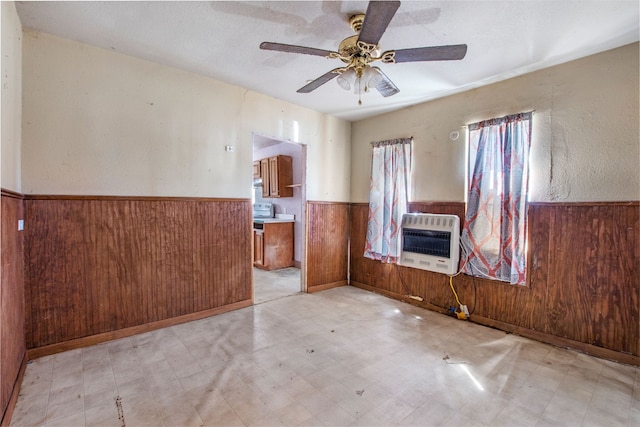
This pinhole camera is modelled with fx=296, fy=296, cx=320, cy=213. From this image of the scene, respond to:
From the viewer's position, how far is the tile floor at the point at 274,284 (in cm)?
409

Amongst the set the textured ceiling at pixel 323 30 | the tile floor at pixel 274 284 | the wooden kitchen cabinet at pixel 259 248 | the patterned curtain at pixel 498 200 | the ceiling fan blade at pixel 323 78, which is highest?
the textured ceiling at pixel 323 30

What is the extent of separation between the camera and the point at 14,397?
72.9 inches

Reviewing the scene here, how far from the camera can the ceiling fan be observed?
1.56 metres

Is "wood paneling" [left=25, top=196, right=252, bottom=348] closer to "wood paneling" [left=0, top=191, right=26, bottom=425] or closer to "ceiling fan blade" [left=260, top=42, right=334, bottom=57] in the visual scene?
"wood paneling" [left=0, top=191, right=26, bottom=425]

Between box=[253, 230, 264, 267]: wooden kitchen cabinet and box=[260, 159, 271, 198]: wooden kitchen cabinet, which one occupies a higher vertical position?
box=[260, 159, 271, 198]: wooden kitchen cabinet

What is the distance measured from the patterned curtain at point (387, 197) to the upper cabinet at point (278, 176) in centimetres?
211

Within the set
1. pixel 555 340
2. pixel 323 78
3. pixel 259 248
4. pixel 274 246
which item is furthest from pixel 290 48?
pixel 259 248

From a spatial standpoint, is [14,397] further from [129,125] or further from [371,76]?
[371,76]

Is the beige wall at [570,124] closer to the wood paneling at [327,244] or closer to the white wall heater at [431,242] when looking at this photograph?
the white wall heater at [431,242]

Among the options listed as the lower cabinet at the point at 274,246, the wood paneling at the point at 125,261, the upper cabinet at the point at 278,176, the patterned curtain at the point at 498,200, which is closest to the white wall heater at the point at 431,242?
the patterned curtain at the point at 498,200

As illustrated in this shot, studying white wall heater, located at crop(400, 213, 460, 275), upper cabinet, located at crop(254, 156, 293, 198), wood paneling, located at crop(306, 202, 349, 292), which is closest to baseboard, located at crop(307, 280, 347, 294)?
wood paneling, located at crop(306, 202, 349, 292)

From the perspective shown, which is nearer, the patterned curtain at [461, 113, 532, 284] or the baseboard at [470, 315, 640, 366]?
the baseboard at [470, 315, 640, 366]

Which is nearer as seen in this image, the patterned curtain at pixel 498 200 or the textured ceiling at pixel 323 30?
the textured ceiling at pixel 323 30

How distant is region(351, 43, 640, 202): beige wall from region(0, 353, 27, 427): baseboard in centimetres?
404
